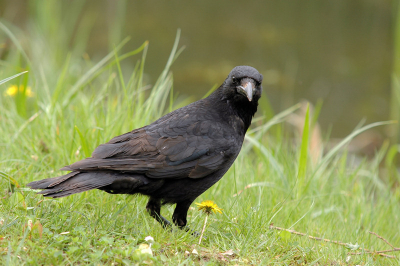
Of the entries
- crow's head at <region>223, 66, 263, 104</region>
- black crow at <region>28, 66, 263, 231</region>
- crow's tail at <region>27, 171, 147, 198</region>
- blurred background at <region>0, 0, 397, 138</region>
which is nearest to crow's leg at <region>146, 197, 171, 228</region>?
black crow at <region>28, 66, 263, 231</region>

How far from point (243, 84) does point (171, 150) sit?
0.78 metres

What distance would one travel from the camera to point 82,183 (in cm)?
285

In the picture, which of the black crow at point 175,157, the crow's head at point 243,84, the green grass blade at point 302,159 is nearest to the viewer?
the black crow at point 175,157

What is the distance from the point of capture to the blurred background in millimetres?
9148

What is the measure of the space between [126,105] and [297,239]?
2.15 m

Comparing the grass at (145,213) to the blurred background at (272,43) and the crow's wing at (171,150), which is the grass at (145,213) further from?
the blurred background at (272,43)

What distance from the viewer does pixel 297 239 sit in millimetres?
Result: 3211

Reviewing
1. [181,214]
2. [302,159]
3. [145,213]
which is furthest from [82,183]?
[302,159]

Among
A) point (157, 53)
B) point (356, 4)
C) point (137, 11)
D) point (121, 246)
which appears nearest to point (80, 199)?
point (121, 246)

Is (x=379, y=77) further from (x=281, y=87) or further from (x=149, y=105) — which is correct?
(x=149, y=105)

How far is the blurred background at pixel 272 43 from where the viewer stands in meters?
9.15

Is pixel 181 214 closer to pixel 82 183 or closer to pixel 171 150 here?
pixel 171 150

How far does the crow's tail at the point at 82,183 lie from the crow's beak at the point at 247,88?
1.00 metres

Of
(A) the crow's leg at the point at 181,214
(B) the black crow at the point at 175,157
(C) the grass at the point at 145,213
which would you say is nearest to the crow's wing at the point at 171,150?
(B) the black crow at the point at 175,157
